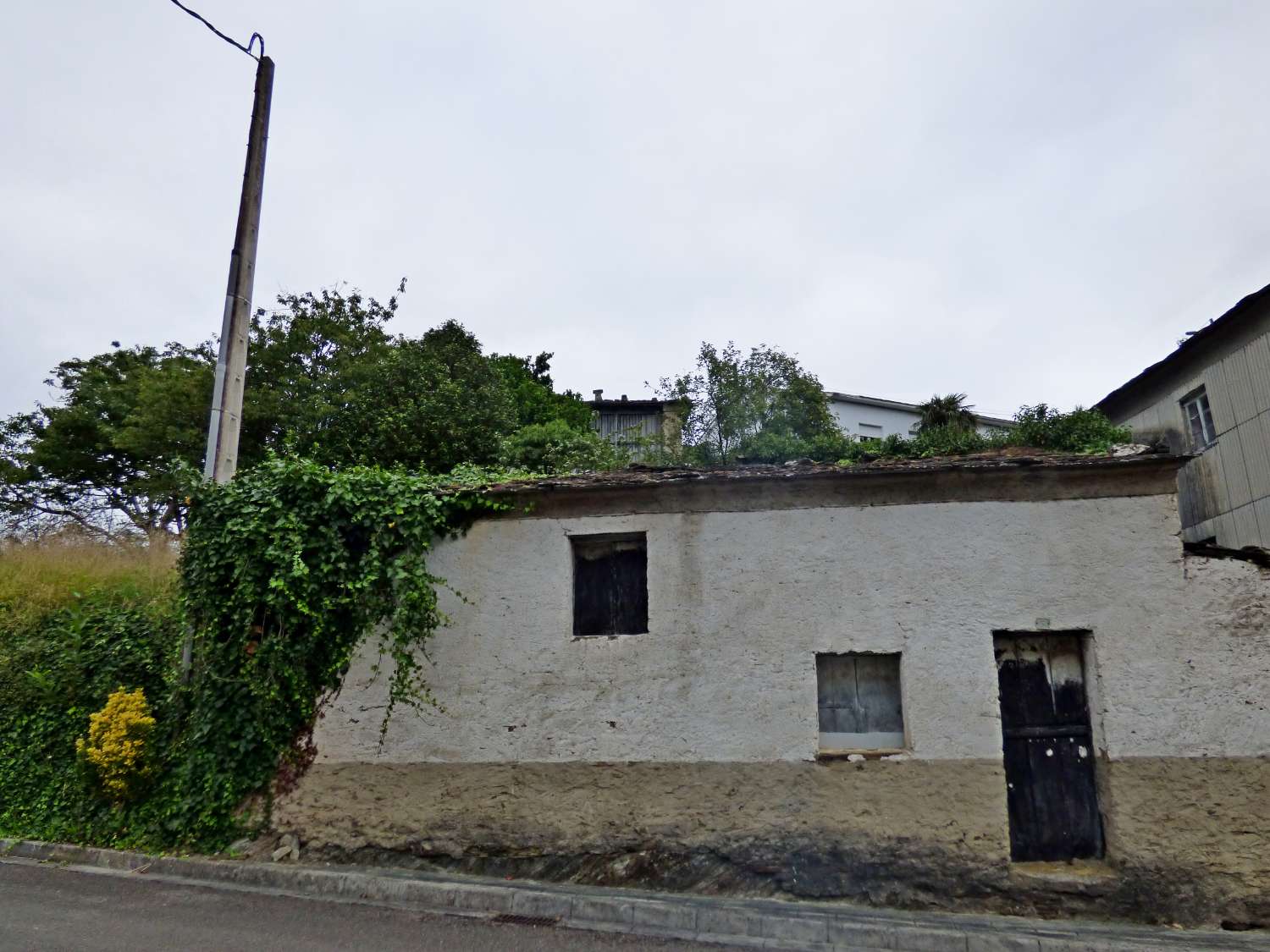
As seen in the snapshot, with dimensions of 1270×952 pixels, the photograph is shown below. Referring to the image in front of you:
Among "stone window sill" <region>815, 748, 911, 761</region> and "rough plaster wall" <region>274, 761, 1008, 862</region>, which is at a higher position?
"stone window sill" <region>815, 748, 911, 761</region>

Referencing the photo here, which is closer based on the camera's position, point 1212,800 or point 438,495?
point 1212,800

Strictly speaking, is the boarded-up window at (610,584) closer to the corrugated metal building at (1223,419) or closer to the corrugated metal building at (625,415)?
the corrugated metal building at (1223,419)

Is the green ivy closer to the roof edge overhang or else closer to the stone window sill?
the roof edge overhang

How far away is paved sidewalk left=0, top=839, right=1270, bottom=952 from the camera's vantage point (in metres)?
6.01

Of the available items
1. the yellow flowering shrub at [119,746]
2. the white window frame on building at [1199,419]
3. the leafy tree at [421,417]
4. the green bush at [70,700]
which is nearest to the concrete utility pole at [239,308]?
the green bush at [70,700]

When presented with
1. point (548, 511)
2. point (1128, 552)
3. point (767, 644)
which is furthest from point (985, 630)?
point (548, 511)

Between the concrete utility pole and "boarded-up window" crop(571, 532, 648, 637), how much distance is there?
398 cm

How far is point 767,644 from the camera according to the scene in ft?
24.1

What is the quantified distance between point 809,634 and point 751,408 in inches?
532

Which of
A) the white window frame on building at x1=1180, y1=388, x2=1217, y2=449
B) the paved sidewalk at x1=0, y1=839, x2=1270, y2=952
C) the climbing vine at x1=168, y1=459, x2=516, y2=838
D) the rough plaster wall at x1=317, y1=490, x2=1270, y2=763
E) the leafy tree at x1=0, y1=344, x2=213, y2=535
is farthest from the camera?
the leafy tree at x1=0, y1=344, x2=213, y2=535

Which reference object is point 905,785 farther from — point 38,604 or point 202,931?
point 38,604

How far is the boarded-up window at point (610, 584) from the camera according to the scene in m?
7.87

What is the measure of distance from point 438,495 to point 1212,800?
734cm

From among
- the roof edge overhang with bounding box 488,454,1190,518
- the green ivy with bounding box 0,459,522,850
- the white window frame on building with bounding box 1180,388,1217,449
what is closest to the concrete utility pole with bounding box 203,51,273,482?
the green ivy with bounding box 0,459,522,850
